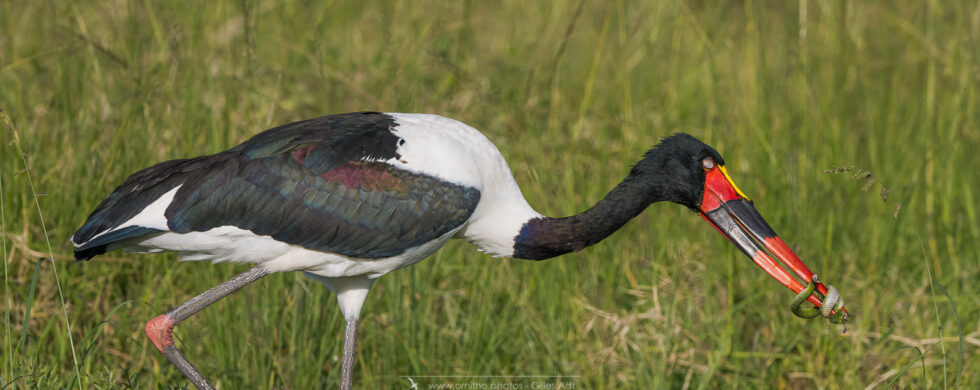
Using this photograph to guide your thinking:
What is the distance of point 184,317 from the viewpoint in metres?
4.26

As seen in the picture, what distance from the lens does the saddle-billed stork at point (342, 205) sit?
413cm

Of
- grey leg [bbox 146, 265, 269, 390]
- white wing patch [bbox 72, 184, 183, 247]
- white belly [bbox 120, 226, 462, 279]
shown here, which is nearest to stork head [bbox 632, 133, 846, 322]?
white belly [bbox 120, 226, 462, 279]

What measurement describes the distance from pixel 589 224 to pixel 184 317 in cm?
164

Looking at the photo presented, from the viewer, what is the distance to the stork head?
4375 mm

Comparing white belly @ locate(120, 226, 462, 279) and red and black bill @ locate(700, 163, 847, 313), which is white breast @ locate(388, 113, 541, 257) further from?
red and black bill @ locate(700, 163, 847, 313)

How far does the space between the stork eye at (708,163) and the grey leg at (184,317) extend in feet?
5.87

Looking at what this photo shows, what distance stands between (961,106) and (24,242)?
4933 millimetres

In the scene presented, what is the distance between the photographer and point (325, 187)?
4.20 meters

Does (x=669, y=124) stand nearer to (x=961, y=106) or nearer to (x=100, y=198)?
(x=961, y=106)

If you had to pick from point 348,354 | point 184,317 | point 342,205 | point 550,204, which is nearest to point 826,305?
point 342,205

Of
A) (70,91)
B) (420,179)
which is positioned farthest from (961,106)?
(70,91)

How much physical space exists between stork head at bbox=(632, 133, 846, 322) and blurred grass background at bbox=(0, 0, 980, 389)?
0.64 meters

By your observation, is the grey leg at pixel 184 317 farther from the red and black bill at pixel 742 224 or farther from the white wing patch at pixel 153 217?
the red and black bill at pixel 742 224

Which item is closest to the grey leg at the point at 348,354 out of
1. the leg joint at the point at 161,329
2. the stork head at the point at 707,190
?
the leg joint at the point at 161,329
